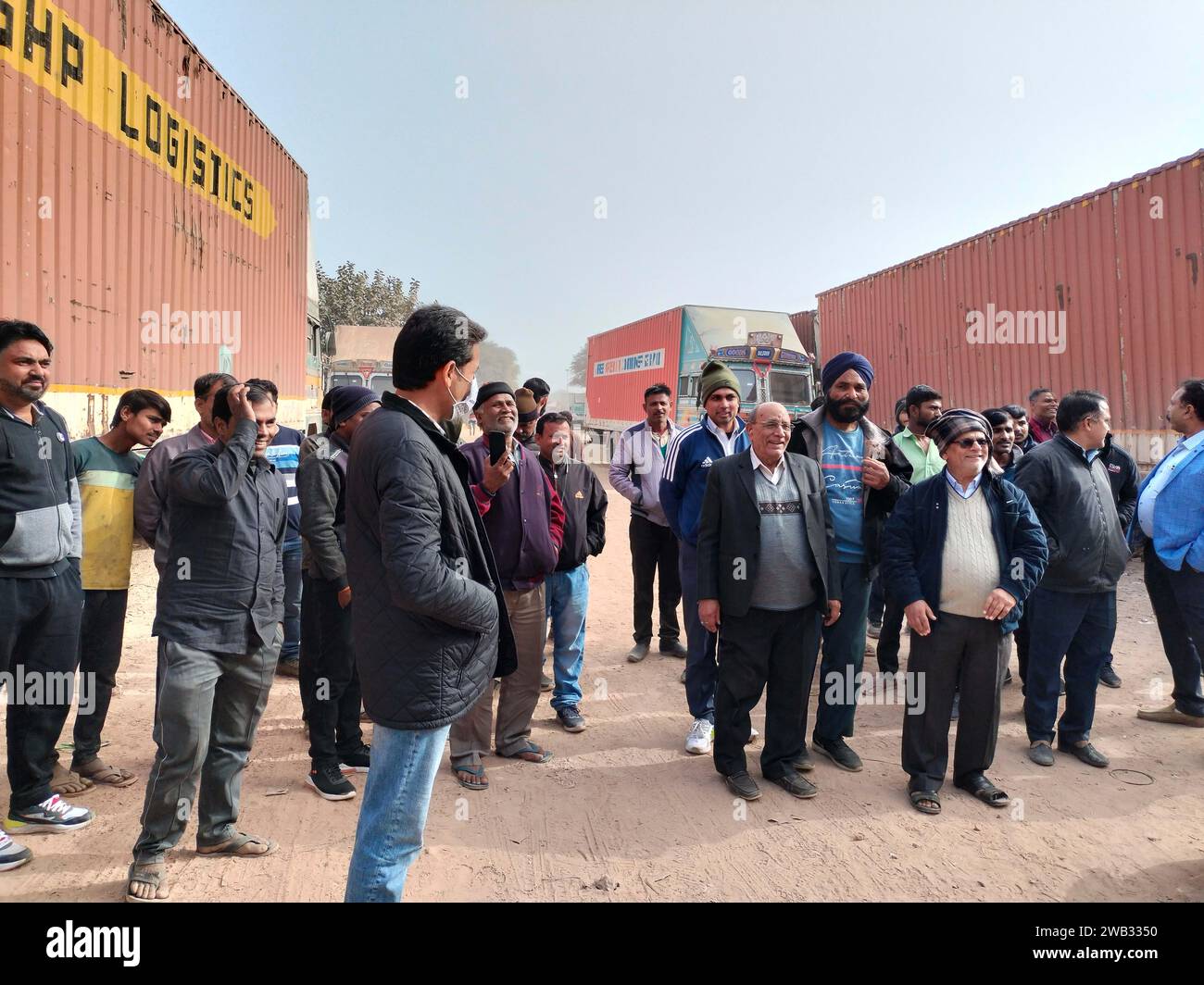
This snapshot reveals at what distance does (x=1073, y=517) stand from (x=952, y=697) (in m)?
1.36

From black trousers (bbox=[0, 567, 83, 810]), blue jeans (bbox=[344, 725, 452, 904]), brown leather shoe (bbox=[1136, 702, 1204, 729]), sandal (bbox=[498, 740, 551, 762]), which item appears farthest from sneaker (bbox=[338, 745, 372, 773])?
brown leather shoe (bbox=[1136, 702, 1204, 729])

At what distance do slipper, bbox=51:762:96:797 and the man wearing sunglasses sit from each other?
3.95 metres

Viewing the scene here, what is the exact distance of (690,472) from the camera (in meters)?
4.36

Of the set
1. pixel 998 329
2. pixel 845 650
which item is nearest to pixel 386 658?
pixel 845 650

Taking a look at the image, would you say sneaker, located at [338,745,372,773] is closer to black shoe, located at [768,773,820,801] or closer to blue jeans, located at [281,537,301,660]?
blue jeans, located at [281,537,301,660]

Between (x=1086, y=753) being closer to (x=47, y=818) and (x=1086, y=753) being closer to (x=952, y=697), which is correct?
(x=952, y=697)

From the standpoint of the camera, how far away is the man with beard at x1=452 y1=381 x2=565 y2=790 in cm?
362

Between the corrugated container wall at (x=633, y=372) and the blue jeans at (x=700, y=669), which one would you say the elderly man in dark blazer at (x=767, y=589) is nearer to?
the blue jeans at (x=700, y=669)

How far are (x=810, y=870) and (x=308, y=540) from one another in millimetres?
2653

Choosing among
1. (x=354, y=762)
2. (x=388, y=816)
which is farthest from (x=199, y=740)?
(x=354, y=762)

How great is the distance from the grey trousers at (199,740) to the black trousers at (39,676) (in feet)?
1.93

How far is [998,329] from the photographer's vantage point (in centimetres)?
1116

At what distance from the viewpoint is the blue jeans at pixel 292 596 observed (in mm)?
5109

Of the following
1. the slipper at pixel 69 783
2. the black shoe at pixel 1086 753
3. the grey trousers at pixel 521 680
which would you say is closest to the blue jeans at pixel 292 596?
the slipper at pixel 69 783
